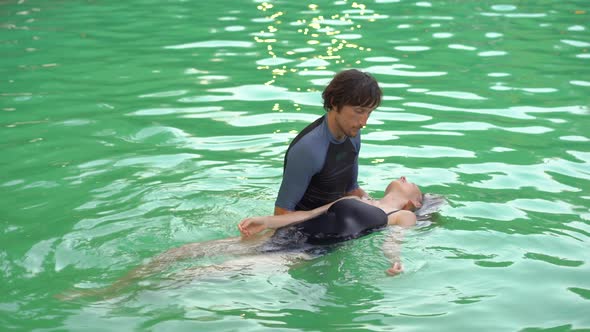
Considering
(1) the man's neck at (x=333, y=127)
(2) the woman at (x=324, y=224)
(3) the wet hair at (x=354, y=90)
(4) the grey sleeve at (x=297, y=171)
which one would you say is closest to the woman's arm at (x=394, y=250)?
(2) the woman at (x=324, y=224)

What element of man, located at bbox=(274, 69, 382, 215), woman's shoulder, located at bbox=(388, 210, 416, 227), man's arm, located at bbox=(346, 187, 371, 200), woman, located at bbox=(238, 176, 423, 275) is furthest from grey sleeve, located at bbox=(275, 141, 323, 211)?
woman's shoulder, located at bbox=(388, 210, 416, 227)

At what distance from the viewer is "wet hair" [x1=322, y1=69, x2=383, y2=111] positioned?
560 cm

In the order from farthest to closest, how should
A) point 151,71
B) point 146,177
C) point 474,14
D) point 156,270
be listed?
point 474,14, point 151,71, point 146,177, point 156,270

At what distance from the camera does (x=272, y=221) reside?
579 cm

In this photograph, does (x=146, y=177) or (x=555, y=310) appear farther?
(x=146, y=177)

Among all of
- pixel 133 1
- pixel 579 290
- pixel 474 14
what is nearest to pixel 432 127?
pixel 579 290

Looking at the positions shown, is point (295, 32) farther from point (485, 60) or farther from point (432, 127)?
point (432, 127)

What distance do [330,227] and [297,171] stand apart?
1.48ft

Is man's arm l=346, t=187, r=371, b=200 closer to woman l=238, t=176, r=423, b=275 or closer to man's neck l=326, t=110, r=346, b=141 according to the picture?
woman l=238, t=176, r=423, b=275

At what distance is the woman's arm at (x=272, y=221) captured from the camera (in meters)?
5.69

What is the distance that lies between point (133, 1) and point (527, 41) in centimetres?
708

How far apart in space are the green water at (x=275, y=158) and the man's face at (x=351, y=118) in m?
0.77

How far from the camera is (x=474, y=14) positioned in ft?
46.6

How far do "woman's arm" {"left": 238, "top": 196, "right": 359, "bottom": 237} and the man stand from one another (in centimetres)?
6
